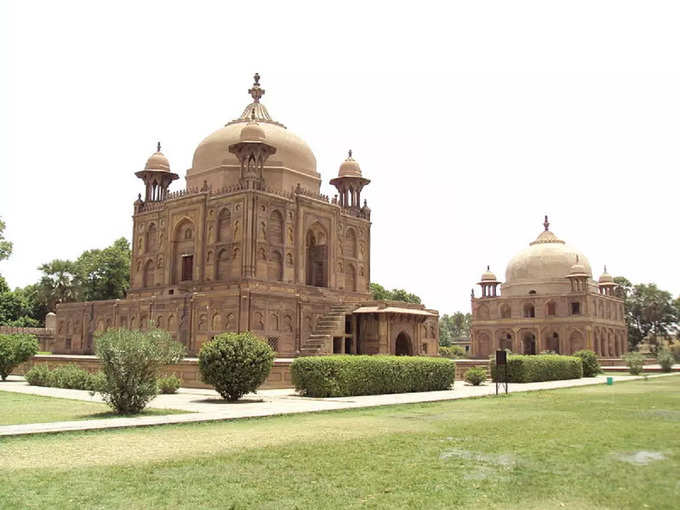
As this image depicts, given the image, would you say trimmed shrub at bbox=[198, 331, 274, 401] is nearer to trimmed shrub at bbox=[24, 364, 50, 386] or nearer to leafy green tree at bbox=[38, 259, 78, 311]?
trimmed shrub at bbox=[24, 364, 50, 386]

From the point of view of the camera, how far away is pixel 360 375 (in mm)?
25234

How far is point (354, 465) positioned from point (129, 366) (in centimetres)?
989

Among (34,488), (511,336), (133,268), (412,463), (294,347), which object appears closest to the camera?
(34,488)

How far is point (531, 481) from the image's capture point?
30.4 feet

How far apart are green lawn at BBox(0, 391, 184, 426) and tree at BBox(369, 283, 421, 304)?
50.7 meters

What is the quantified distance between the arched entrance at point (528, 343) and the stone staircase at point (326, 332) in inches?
1473

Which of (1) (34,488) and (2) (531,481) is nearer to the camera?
(1) (34,488)

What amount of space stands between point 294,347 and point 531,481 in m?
28.1

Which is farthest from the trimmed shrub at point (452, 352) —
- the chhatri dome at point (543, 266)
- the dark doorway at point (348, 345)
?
the dark doorway at point (348, 345)

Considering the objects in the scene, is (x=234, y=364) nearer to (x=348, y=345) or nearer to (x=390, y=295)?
(x=348, y=345)

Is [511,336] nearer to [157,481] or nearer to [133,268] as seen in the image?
[133,268]

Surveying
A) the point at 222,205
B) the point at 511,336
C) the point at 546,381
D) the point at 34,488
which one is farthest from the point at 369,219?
the point at 34,488

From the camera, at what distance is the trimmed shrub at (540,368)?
36188 millimetres

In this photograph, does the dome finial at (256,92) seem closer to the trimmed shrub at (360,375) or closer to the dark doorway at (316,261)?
the dark doorway at (316,261)
